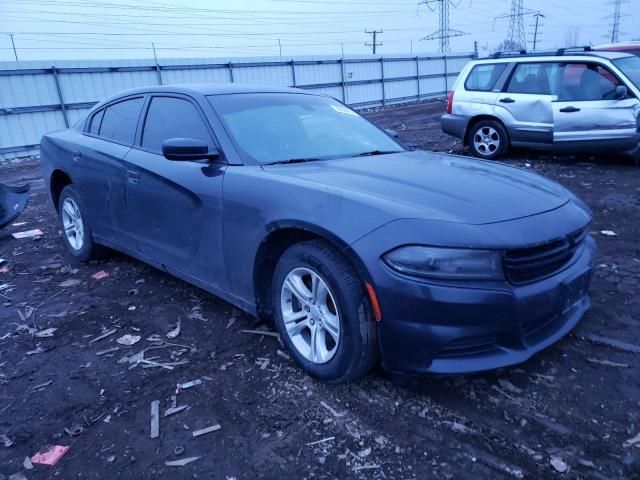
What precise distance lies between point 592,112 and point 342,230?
6.94 m

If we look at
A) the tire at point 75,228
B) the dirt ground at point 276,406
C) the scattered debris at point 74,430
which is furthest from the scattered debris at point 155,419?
the tire at point 75,228

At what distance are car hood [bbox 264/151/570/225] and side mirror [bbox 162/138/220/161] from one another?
1.48ft

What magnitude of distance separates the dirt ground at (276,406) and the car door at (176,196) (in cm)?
49

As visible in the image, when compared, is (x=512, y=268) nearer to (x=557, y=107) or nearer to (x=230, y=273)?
(x=230, y=273)

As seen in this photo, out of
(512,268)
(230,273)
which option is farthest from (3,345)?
(512,268)

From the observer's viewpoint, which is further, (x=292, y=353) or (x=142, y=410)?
(x=292, y=353)

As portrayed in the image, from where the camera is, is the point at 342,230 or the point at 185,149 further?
the point at 185,149

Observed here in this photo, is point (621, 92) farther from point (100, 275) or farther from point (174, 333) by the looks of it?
point (100, 275)

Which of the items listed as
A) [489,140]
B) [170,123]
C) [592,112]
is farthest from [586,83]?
[170,123]

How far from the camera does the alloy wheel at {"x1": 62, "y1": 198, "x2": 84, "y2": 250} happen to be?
5039mm

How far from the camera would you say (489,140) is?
359 inches

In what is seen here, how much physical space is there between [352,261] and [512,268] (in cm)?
76

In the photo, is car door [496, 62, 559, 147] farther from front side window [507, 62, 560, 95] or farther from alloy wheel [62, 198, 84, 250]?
alloy wheel [62, 198, 84, 250]

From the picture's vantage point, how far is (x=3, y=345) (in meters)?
3.57
